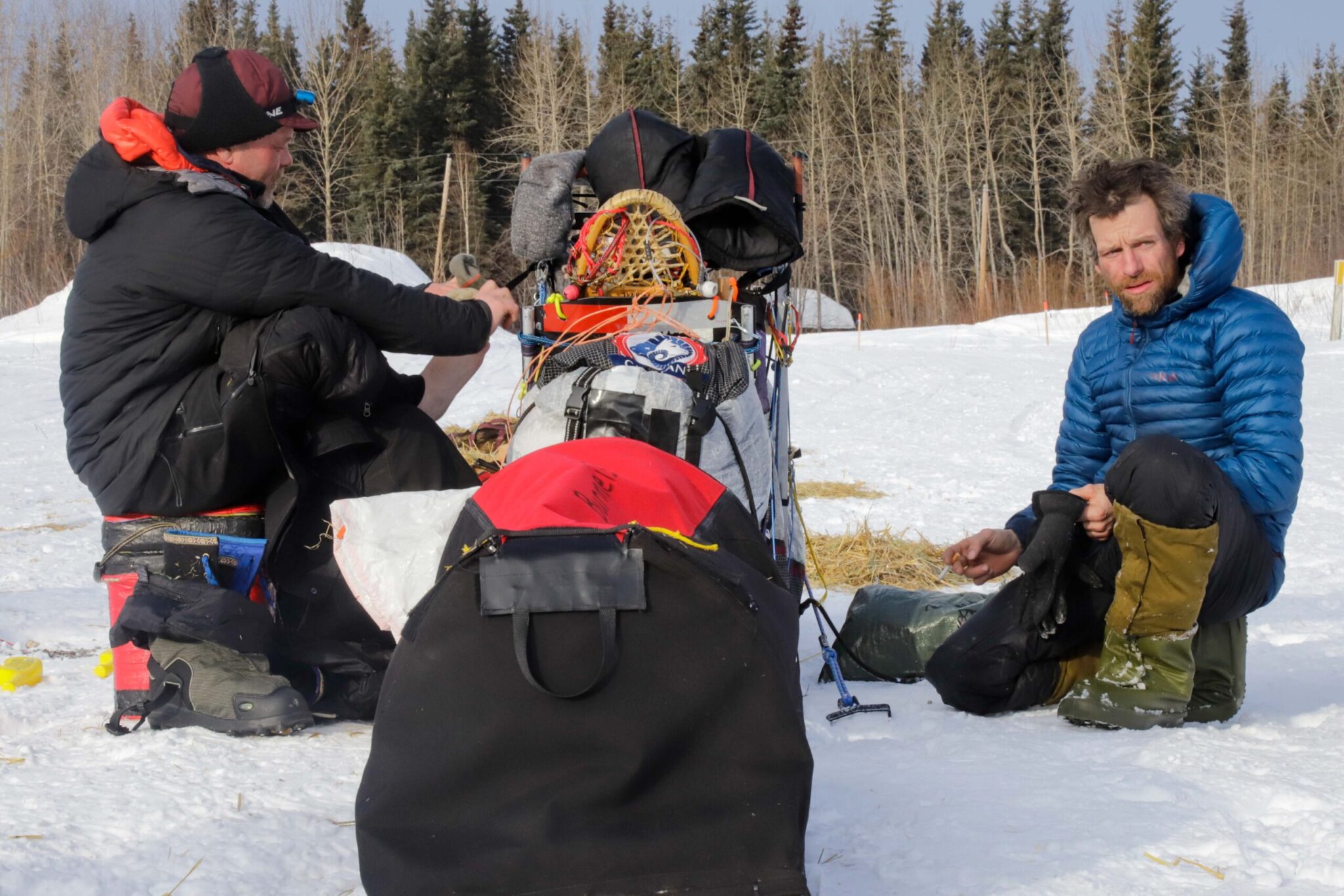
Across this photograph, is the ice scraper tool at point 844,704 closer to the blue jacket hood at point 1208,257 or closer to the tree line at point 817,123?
the blue jacket hood at point 1208,257

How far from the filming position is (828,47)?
125ft

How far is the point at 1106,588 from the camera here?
2938 mm

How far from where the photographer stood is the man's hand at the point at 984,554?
285 cm

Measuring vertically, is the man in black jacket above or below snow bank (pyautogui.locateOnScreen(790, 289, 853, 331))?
below

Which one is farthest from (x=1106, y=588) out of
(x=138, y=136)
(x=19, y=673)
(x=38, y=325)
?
(x=38, y=325)

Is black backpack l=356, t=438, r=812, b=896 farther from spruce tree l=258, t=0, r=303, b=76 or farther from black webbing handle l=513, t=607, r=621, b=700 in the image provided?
spruce tree l=258, t=0, r=303, b=76

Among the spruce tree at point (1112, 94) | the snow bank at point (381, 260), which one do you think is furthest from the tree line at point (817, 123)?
the snow bank at point (381, 260)

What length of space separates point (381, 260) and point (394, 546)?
59.2 ft

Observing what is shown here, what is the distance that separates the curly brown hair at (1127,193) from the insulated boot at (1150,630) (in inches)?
31.9

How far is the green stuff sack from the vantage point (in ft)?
11.3

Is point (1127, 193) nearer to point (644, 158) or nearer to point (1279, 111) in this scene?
point (644, 158)

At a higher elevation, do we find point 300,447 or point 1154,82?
point 1154,82

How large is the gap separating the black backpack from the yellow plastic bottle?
1.87m

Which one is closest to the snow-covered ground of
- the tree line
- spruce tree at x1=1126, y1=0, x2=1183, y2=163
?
the tree line
